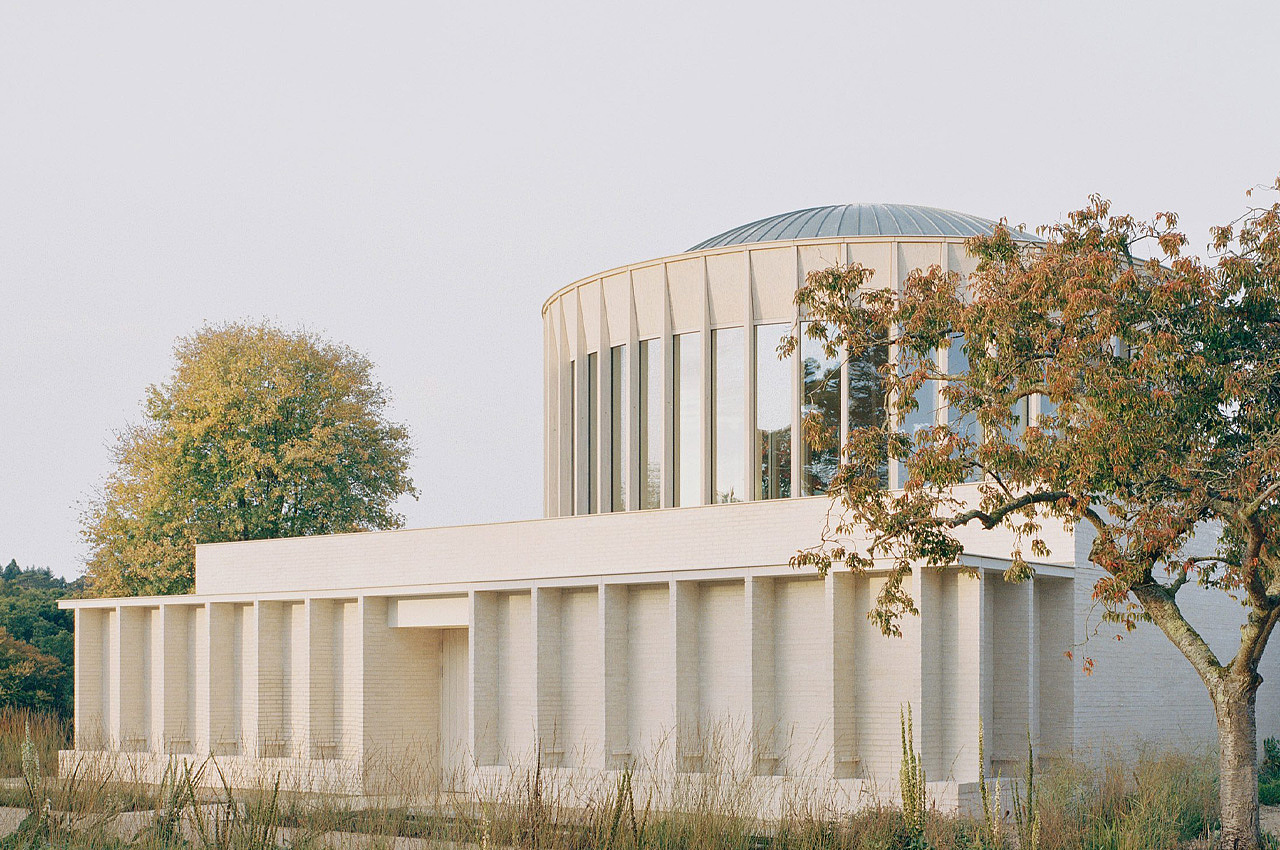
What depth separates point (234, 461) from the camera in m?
40.6

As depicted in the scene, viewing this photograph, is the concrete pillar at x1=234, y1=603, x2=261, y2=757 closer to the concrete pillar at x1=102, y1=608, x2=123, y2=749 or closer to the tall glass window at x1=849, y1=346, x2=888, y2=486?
the concrete pillar at x1=102, y1=608, x2=123, y2=749

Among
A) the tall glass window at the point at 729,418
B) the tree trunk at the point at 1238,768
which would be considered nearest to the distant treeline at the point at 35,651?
the tall glass window at the point at 729,418

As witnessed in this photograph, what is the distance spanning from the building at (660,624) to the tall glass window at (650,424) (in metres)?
0.06

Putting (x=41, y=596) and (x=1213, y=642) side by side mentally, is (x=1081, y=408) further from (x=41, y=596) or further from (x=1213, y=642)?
(x=41, y=596)

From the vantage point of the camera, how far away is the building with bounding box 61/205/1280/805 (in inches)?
749

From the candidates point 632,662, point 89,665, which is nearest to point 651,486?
point 632,662

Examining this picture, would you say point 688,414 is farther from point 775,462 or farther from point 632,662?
point 632,662

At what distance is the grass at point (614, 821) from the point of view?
12.2 m

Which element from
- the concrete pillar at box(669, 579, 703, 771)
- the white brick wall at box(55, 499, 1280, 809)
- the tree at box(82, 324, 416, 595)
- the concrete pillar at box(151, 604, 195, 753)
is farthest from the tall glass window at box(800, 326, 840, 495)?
the tree at box(82, 324, 416, 595)

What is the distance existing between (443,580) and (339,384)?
54.7 ft

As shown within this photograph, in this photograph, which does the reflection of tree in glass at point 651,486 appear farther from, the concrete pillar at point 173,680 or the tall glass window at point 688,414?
Result: the concrete pillar at point 173,680

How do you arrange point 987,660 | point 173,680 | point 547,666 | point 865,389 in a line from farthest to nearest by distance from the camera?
point 173,680
point 865,389
point 547,666
point 987,660

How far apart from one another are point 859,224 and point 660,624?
11.0 meters

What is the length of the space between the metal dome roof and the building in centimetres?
9
